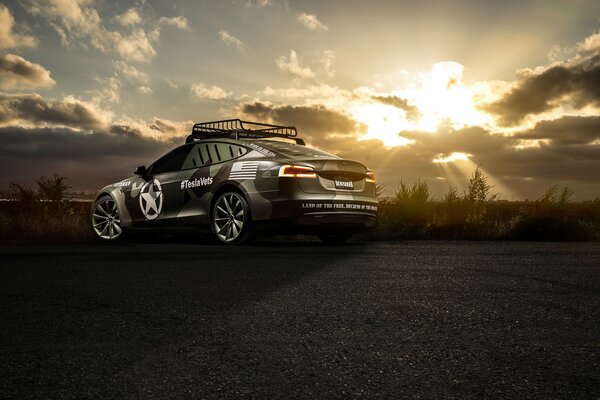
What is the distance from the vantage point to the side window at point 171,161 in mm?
11094

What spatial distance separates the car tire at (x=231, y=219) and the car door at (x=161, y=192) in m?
1.01

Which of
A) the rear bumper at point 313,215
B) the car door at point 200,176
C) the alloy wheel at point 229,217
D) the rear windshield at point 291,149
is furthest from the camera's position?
the car door at point 200,176

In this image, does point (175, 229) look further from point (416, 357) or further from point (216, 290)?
point (416, 357)

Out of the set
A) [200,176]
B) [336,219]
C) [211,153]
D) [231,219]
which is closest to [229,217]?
[231,219]

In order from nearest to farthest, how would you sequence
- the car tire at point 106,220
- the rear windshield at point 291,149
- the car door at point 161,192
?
1. the rear windshield at point 291,149
2. the car door at point 161,192
3. the car tire at point 106,220

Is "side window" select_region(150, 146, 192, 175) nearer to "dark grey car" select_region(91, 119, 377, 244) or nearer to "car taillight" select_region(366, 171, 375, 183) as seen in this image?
"dark grey car" select_region(91, 119, 377, 244)

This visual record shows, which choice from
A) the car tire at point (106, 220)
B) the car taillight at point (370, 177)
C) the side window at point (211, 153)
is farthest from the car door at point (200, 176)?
the car taillight at point (370, 177)

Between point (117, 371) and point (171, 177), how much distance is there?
806 cm

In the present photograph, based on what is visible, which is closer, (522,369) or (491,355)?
(522,369)

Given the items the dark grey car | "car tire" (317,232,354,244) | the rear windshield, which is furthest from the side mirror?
"car tire" (317,232,354,244)

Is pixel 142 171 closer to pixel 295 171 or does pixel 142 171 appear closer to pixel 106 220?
pixel 106 220

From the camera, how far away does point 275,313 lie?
451 centimetres

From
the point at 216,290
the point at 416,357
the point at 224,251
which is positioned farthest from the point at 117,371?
the point at 224,251

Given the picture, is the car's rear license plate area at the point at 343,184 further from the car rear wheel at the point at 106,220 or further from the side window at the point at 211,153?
the car rear wheel at the point at 106,220
